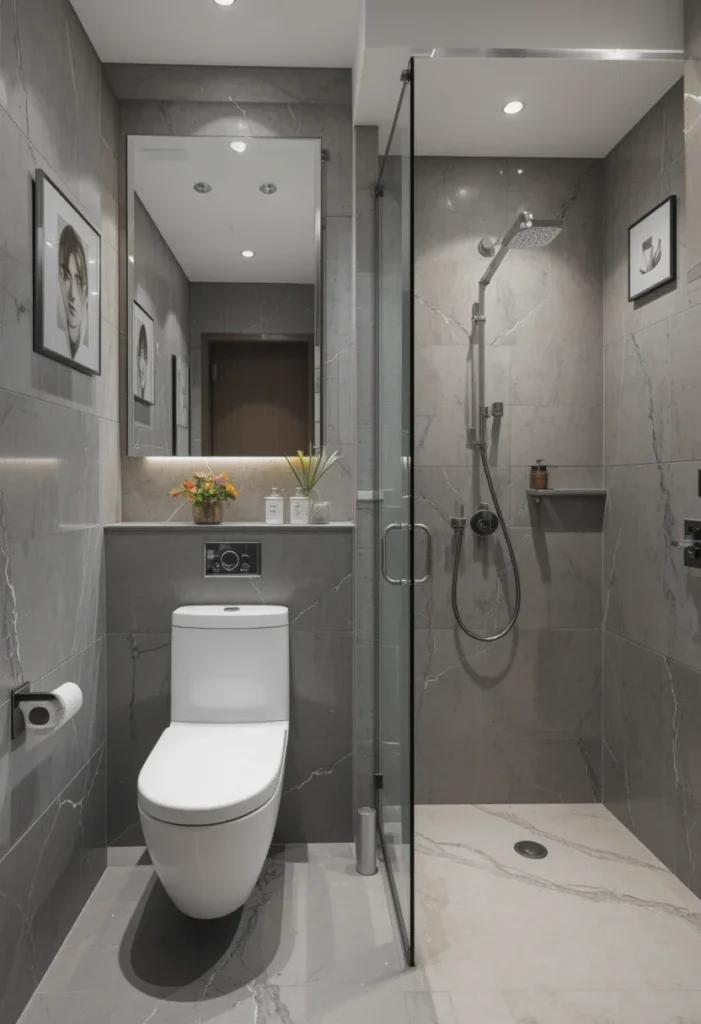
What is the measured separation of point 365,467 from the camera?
2.33 m

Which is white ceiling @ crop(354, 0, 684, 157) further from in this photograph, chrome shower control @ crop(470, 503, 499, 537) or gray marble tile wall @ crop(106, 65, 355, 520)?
chrome shower control @ crop(470, 503, 499, 537)

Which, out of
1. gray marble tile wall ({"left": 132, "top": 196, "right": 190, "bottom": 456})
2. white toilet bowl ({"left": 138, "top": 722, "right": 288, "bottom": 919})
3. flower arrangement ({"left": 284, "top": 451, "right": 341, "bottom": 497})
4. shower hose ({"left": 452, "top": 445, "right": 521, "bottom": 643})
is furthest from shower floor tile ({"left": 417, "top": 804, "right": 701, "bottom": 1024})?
gray marble tile wall ({"left": 132, "top": 196, "right": 190, "bottom": 456})

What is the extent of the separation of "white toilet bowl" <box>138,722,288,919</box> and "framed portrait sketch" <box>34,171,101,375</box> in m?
1.13

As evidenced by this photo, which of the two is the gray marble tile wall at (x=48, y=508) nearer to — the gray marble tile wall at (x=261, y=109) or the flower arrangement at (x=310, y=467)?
the gray marble tile wall at (x=261, y=109)

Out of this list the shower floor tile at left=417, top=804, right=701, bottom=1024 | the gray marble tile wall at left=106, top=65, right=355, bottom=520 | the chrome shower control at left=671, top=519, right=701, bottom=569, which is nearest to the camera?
the shower floor tile at left=417, top=804, right=701, bottom=1024

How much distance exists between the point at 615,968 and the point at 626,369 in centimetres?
187

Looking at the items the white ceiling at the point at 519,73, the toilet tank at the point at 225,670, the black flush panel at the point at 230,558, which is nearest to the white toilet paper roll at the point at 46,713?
the toilet tank at the point at 225,670

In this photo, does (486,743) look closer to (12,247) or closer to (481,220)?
(481,220)

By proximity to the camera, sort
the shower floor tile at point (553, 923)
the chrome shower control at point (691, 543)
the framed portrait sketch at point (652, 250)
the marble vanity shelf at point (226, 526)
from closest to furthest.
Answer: the shower floor tile at point (553, 923), the chrome shower control at point (691, 543), the framed portrait sketch at point (652, 250), the marble vanity shelf at point (226, 526)

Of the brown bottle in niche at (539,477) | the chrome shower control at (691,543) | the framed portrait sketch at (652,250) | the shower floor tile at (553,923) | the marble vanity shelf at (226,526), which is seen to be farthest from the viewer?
the brown bottle in niche at (539,477)

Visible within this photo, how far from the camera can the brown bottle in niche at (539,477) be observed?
2559 mm

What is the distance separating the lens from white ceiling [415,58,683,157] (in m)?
2.03

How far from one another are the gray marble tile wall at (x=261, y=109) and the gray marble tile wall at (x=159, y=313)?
4.1 inches

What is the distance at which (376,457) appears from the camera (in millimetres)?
2293
